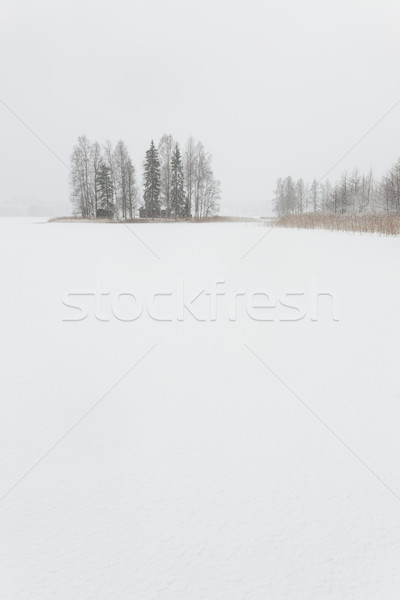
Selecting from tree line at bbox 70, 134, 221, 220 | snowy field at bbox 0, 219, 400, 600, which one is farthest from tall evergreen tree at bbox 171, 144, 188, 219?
snowy field at bbox 0, 219, 400, 600

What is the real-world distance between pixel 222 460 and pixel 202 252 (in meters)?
7.45

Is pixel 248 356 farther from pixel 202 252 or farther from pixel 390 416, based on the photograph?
pixel 202 252

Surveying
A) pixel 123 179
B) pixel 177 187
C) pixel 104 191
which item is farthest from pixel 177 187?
pixel 104 191

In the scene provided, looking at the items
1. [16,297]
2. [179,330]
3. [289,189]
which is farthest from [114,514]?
[289,189]

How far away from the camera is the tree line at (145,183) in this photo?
32156 mm

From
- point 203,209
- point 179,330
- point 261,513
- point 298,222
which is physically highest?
point 203,209

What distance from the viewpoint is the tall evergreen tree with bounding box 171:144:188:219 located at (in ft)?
105

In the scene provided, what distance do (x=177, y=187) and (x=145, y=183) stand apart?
280cm

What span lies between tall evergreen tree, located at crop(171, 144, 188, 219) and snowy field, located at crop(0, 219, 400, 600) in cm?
2939

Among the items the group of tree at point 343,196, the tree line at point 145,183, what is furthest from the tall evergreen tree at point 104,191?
the group of tree at point 343,196

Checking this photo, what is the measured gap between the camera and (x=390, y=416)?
2.17m

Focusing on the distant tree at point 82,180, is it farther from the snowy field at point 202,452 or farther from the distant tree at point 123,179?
the snowy field at point 202,452

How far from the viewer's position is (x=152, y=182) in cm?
3188

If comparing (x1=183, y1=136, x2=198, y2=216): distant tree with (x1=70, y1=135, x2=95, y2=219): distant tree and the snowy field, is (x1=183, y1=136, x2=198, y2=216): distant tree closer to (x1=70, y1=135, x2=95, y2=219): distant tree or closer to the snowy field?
(x1=70, y1=135, x2=95, y2=219): distant tree
